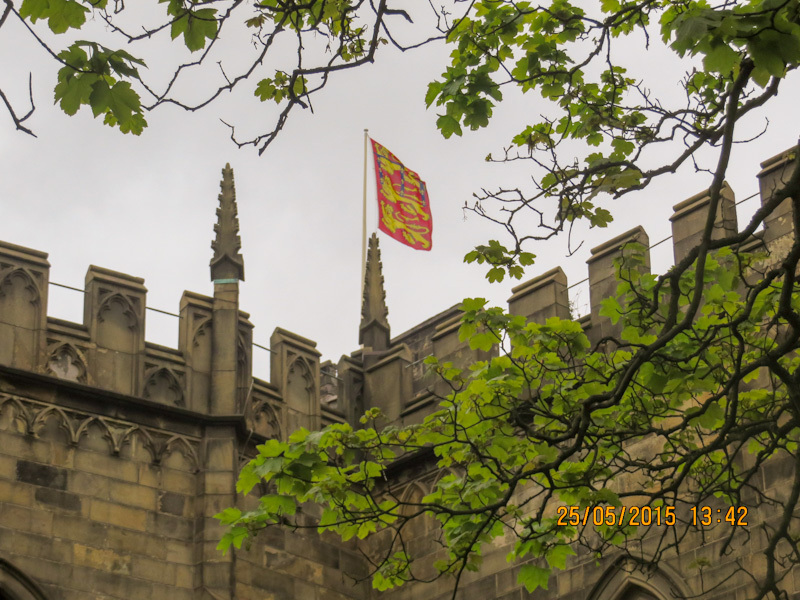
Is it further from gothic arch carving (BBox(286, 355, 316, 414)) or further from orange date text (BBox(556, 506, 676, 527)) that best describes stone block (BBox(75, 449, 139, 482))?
orange date text (BBox(556, 506, 676, 527))

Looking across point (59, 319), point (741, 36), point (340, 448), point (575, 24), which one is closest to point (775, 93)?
point (741, 36)

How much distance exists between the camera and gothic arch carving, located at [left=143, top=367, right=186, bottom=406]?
17.2 metres

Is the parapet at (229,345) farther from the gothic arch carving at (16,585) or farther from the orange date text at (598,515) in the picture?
the orange date text at (598,515)

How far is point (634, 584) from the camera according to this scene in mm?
15375

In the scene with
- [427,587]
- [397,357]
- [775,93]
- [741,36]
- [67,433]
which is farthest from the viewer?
[397,357]

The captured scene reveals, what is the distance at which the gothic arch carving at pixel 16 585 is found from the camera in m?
15.2

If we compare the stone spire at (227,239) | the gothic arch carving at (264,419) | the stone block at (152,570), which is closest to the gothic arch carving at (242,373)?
the gothic arch carving at (264,419)

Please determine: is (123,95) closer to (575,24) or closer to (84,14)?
(84,14)

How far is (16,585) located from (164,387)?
2.95 metres

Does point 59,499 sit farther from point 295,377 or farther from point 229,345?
point 295,377

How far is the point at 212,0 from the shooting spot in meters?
8.62

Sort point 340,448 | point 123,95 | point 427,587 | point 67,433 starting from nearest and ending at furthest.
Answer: point 123,95
point 340,448
point 67,433
point 427,587

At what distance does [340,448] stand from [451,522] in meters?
1.06

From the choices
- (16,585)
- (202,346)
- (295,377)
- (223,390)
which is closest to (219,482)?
(223,390)
